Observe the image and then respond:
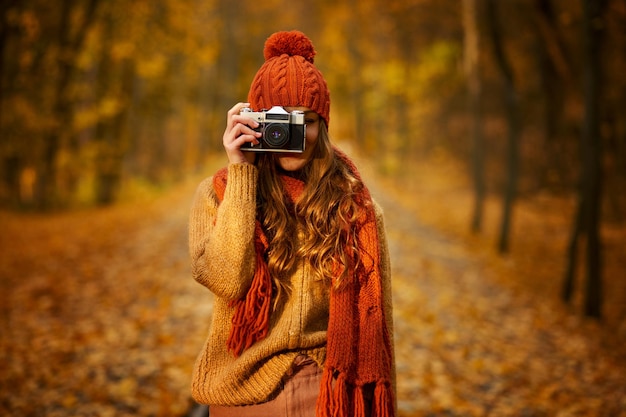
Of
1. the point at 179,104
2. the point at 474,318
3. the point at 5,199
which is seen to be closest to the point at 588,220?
the point at 474,318

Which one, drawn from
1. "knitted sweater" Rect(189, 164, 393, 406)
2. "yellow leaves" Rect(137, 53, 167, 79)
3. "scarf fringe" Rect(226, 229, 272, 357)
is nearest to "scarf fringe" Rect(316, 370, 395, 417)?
"knitted sweater" Rect(189, 164, 393, 406)

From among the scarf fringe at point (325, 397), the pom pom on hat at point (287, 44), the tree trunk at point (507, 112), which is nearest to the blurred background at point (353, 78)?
the tree trunk at point (507, 112)

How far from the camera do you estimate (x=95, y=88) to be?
48.8 feet

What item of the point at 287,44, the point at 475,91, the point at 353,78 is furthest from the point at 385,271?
the point at 353,78

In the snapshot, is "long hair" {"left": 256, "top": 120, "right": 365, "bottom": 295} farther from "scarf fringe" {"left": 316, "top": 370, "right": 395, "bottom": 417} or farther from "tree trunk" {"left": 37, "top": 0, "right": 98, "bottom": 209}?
"tree trunk" {"left": 37, "top": 0, "right": 98, "bottom": 209}

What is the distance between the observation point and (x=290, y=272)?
1.93 m

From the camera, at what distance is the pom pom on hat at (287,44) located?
1968 millimetres

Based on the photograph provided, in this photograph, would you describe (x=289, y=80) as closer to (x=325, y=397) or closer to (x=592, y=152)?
(x=325, y=397)

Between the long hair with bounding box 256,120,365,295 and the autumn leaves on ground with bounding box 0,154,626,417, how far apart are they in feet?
3.97

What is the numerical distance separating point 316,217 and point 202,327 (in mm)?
4611

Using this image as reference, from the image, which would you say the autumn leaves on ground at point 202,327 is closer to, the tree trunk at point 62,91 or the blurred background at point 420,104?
the blurred background at point 420,104

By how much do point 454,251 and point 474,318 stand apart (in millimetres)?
3856

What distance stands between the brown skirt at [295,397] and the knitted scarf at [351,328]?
82 millimetres

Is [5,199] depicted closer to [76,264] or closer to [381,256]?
[76,264]
